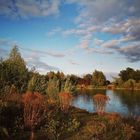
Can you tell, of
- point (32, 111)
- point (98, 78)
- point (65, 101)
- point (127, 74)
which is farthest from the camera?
point (98, 78)

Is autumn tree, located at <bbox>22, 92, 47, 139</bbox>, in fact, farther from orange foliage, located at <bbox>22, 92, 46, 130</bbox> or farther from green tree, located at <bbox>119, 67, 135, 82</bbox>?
green tree, located at <bbox>119, 67, 135, 82</bbox>

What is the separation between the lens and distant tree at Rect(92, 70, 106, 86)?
293 feet

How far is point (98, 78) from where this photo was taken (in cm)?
9069

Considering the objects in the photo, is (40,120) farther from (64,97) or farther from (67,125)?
(64,97)

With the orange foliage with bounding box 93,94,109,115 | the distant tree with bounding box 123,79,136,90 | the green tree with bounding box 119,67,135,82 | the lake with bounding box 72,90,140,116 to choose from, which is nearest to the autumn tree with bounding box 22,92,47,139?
the orange foliage with bounding box 93,94,109,115

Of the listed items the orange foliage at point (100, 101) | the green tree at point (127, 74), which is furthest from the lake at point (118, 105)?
the green tree at point (127, 74)

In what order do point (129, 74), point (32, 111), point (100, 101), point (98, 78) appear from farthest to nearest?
point (98, 78), point (129, 74), point (100, 101), point (32, 111)

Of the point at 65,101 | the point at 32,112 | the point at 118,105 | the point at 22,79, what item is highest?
the point at 22,79

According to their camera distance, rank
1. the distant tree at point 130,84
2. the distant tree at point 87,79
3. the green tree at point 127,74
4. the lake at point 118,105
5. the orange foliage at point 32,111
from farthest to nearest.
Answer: the distant tree at point 87,79 < the green tree at point 127,74 < the distant tree at point 130,84 < the lake at point 118,105 < the orange foliage at point 32,111

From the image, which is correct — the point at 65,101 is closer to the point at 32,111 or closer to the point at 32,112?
the point at 32,111

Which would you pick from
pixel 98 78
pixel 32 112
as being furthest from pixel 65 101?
pixel 98 78

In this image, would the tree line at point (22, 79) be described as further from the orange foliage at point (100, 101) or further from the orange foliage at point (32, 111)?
the orange foliage at point (100, 101)

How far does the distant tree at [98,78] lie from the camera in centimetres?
8931

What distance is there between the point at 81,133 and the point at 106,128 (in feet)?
3.70
